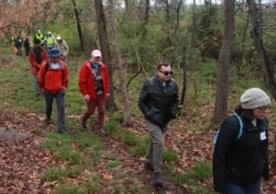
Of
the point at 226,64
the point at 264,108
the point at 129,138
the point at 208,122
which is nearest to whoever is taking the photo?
the point at 264,108

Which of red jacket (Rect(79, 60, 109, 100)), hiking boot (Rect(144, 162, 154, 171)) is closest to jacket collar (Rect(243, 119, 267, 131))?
hiking boot (Rect(144, 162, 154, 171))

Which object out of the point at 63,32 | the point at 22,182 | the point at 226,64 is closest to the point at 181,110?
the point at 226,64

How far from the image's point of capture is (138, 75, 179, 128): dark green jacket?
177 inches

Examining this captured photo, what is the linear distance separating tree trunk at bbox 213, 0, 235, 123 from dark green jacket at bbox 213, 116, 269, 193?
508 cm

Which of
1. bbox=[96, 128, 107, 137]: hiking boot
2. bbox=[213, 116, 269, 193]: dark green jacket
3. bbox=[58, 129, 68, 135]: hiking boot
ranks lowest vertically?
bbox=[96, 128, 107, 137]: hiking boot

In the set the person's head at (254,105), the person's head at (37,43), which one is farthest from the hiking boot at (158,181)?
the person's head at (37,43)

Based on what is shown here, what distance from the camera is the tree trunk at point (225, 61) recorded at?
7509 mm

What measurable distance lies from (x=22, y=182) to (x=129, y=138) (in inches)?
111

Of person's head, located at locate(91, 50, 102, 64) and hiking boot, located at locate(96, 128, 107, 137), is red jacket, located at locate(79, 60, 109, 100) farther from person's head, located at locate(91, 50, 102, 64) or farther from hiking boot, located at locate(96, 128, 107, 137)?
hiking boot, located at locate(96, 128, 107, 137)

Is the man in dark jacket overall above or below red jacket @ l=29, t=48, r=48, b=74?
below

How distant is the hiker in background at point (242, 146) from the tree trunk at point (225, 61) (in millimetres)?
4973

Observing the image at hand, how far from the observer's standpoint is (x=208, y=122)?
8.78 meters

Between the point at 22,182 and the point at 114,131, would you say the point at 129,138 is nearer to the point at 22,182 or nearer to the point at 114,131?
the point at 114,131

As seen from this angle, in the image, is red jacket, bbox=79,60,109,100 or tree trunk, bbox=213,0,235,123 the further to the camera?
tree trunk, bbox=213,0,235,123
